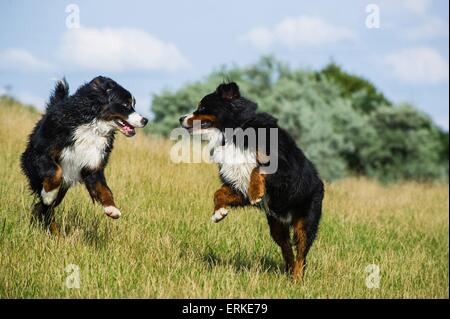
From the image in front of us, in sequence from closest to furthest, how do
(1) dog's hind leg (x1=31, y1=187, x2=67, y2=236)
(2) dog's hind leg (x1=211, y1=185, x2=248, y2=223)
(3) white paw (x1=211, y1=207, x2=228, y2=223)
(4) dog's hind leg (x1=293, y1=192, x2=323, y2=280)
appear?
(3) white paw (x1=211, y1=207, x2=228, y2=223) < (2) dog's hind leg (x1=211, y1=185, x2=248, y2=223) < (4) dog's hind leg (x1=293, y1=192, x2=323, y2=280) < (1) dog's hind leg (x1=31, y1=187, x2=67, y2=236)

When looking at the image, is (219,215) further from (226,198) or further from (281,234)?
(281,234)

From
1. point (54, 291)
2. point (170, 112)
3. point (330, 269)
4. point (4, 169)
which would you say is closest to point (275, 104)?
point (170, 112)

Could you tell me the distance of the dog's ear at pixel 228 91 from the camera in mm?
5965

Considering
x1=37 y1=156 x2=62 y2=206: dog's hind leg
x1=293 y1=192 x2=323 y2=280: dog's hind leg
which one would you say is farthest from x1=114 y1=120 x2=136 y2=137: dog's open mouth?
x1=293 y1=192 x2=323 y2=280: dog's hind leg

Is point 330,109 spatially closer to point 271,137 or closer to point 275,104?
point 275,104

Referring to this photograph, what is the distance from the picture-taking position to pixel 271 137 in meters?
5.99

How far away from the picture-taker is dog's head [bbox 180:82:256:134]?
6.01 metres

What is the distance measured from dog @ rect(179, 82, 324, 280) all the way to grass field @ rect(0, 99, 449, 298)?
2.04 feet

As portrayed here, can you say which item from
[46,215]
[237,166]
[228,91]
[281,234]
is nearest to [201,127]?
[228,91]

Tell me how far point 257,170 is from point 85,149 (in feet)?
5.66

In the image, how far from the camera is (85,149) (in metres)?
6.05

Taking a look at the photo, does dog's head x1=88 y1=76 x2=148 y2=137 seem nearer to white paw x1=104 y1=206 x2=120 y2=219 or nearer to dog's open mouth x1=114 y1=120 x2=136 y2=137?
dog's open mouth x1=114 y1=120 x2=136 y2=137
